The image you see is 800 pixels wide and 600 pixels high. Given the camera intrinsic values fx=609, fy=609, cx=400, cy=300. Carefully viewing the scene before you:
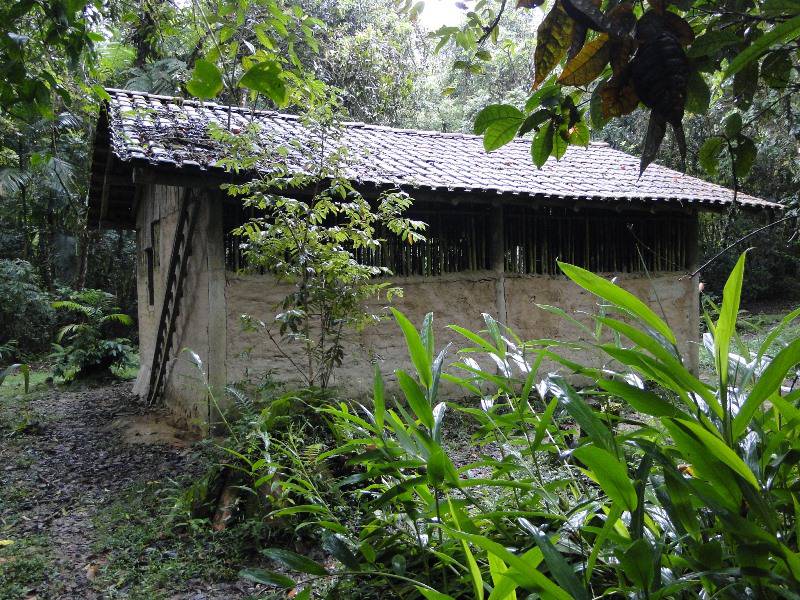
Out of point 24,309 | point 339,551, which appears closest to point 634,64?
point 339,551

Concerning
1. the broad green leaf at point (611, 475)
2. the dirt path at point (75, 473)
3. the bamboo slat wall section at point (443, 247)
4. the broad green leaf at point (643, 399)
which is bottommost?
the dirt path at point (75, 473)

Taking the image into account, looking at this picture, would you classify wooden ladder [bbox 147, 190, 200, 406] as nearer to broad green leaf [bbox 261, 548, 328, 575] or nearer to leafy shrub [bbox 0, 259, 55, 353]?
broad green leaf [bbox 261, 548, 328, 575]

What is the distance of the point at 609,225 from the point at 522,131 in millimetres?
7005

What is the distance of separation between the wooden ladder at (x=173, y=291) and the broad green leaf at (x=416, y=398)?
212 inches

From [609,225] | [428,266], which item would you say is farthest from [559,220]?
[428,266]

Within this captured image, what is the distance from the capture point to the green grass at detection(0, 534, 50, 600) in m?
3.16

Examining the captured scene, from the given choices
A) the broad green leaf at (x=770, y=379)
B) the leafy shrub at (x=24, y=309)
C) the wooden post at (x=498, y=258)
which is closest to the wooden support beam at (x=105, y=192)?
the wooden post at (x=498, y=258)

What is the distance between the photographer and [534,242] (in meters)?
7.36

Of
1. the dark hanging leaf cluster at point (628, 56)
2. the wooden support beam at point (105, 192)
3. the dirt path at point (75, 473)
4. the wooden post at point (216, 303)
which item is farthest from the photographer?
the wooden support beam at point (105, 192)

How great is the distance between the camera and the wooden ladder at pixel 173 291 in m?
6.28

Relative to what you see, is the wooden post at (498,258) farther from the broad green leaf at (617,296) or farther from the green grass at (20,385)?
the green grass at (20,385)

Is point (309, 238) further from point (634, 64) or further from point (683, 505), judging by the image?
point (683, 505)

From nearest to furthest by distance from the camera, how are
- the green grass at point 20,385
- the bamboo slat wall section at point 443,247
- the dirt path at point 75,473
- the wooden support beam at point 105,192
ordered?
the dirt path at point 75,473 < the bamboo slat wall section at point 443,247 < the wooden support beam at point 105,192 < the green grass at point 20,385

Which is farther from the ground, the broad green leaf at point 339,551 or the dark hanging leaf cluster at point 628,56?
the dark hanging leaf cluster at point 628,56
